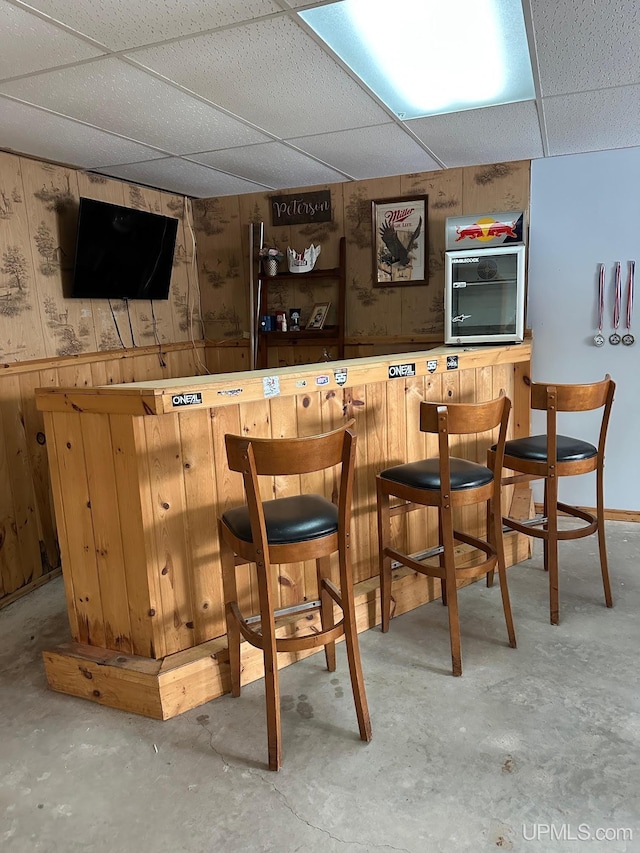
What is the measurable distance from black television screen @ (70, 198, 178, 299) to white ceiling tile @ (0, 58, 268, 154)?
0.68 meters

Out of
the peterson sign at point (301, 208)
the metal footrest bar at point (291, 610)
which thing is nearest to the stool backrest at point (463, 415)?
the metal footrest bar at point (291, 610)

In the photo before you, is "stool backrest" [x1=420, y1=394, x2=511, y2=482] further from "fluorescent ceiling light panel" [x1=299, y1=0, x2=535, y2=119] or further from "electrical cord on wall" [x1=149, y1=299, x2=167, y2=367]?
"electrical cord on wall" [x1=149, y1=299, x2=167, y2=367]

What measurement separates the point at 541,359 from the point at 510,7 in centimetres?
255

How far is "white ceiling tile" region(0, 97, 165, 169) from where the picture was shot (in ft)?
9.29

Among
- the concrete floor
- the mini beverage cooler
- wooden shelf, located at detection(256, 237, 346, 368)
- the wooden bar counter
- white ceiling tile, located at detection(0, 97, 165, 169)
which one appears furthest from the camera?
wooden shelf, located at detection(256, 237, 346, 368)

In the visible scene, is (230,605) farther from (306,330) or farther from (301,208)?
(301,208)

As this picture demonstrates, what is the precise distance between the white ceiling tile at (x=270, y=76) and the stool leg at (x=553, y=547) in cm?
196

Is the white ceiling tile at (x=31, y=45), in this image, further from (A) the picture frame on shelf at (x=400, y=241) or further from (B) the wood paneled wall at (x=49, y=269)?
(A) the picture frame on shelf at (x=400, y=241)

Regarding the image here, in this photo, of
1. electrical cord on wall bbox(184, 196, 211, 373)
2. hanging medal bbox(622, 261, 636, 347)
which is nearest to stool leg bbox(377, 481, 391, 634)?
hanging medal bbox(622, 261, 636, 347)

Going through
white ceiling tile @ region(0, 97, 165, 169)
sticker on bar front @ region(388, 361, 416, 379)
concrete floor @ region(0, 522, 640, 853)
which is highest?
white ceiling tile @ region(0, 97, 165, 169)

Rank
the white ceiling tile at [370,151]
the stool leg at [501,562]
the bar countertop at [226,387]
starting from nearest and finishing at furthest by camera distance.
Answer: the bar countertop at [226,387]
the stool leg at [501,562]
the white ceiling tile at [370,151]

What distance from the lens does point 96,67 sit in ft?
7.69

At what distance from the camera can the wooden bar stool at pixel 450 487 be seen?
2.37 m

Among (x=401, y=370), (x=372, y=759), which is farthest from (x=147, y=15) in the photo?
(x=372, y=759)
